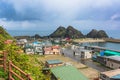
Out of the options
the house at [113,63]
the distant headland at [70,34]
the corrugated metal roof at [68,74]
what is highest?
the distant headland at [70,34]

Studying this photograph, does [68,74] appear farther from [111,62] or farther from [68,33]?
[68,33]

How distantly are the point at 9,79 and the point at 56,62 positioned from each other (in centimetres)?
2408

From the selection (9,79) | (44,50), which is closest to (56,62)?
(44,50)

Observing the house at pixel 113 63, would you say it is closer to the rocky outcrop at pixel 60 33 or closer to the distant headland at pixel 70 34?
the distant headland at pixel 70 34

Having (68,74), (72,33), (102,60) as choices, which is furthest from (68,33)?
(68,74)

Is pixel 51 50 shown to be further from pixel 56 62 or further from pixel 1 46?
pixel 1 46

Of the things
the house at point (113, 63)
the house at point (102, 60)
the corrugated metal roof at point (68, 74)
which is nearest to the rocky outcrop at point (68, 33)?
the house at point (102, 60)

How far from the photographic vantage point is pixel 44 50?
156 ft

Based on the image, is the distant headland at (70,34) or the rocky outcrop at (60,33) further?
the rocky outcrop at (60,33)

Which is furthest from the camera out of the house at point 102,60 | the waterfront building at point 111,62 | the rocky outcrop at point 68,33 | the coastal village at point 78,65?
the rocky outcrop at point 68,33

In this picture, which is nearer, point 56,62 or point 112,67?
point 56,62

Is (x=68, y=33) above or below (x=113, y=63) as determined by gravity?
above

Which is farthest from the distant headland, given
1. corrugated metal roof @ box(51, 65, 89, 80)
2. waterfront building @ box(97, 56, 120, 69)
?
corrugated metal roof @ box(51, 65, 89, 80)

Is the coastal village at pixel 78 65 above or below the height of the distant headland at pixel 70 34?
below
